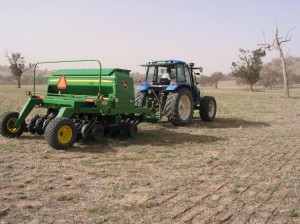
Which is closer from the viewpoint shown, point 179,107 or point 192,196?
point 192,196

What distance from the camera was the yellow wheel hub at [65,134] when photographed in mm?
6863

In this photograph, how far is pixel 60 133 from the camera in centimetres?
689

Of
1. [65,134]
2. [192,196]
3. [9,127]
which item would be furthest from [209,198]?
[9,127]

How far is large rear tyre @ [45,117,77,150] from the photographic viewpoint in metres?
6.72

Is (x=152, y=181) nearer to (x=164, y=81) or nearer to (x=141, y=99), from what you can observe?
(x=141, y=99)

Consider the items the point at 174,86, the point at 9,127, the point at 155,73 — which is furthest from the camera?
the point at 155,73

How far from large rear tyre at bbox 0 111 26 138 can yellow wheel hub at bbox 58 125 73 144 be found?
5.58 feet

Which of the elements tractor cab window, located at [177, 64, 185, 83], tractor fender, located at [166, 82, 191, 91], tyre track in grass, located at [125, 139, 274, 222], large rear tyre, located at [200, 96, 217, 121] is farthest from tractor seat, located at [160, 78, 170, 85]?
tyre track in grass, located at [125, 139, 274, 222]

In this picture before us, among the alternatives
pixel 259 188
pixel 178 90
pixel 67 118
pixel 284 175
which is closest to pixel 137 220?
pixel 259 188

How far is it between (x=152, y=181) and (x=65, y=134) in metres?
2.54

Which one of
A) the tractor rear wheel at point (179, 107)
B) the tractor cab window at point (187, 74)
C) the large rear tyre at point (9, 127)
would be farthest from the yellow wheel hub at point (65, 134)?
the tractor cab window at point (187, 74)

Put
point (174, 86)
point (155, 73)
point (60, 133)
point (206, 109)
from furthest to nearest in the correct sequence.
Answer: point (206, 109) → point (155, 73) → point (174, 86) → point (60, 133)

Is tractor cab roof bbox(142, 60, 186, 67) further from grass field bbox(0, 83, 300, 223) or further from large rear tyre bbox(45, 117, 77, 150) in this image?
large rear tyre bbox(45, 117, 77, 150)

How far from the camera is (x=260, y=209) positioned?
161 inches
